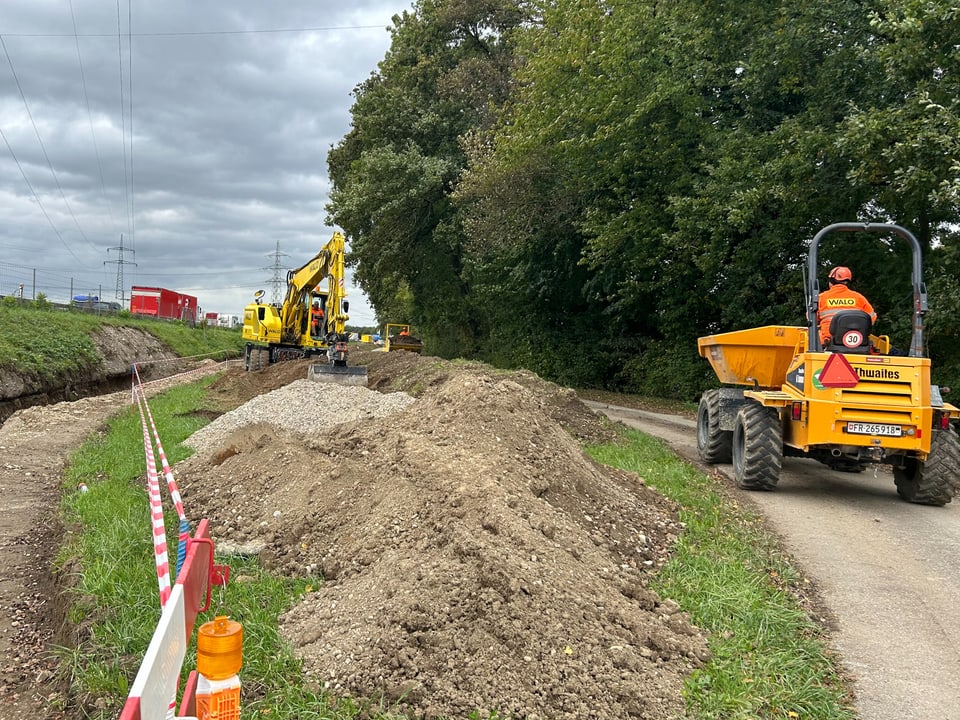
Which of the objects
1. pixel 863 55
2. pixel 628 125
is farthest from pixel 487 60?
pixel 863 55

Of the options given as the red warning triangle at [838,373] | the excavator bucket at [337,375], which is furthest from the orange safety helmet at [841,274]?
the excavator bucket at [337,375]

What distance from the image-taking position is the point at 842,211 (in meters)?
13.3

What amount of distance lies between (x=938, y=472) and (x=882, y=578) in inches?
109

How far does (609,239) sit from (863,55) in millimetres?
6492

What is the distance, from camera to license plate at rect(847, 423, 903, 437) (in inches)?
282

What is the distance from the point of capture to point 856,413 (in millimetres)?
7223

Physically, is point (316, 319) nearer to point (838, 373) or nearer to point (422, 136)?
point (422, 136)

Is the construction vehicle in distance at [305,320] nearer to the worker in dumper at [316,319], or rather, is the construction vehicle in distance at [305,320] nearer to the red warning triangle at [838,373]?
the worker in dumper at [316,319]

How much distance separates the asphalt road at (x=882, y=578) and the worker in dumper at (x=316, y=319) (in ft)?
46.8

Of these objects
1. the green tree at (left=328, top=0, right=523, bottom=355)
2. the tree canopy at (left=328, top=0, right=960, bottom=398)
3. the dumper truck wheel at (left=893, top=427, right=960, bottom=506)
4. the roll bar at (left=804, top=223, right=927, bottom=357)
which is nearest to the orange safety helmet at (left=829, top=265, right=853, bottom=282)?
the roll bar at (left=804, top=223, right=927, bottom=357)

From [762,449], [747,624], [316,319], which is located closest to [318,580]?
[747,624]

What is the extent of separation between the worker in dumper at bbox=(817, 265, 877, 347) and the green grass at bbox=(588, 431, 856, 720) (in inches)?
90.9

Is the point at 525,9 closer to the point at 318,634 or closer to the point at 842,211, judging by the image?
the point at 842,211

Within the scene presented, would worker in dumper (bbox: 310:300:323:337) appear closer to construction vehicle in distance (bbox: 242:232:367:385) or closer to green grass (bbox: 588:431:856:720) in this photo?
construction vehicle in distance (bbox: 242:232:367:385)
